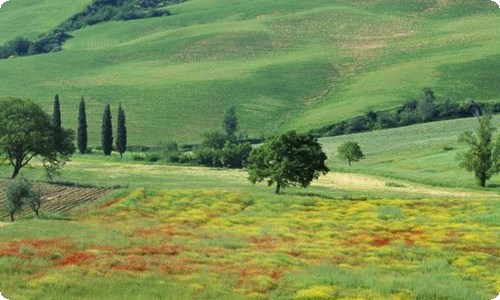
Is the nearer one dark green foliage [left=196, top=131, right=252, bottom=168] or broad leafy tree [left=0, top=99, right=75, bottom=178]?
broad leafy tree [left=0, top=99, right=75, bottom=178]

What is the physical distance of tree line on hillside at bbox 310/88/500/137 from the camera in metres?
174

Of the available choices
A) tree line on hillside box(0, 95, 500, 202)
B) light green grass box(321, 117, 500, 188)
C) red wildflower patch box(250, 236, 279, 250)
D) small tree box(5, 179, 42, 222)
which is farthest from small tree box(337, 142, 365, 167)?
red wildflower patch box(250, 236, 279, 250)

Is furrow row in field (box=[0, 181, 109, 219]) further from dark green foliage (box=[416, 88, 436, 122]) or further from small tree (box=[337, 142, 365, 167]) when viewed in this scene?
dark green foliage (box=[416, 88, 436, 122])

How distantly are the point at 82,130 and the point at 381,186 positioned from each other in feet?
187

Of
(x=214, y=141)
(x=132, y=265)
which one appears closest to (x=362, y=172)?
(x=214, y=141)

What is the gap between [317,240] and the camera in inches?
2596

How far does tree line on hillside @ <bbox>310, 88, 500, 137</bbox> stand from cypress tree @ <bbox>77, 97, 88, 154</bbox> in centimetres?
4435

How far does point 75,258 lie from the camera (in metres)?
52.3

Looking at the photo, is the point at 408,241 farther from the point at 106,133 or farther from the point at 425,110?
the point at 425,110

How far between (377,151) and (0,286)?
107326 mm

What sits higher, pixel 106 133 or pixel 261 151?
pixel 106 133

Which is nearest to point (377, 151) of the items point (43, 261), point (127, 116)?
point (127, 116)

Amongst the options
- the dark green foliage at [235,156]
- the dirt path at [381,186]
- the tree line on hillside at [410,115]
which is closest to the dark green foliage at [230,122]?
the tree line on hillside at [410,115]

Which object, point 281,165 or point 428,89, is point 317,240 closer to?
point 281,165
